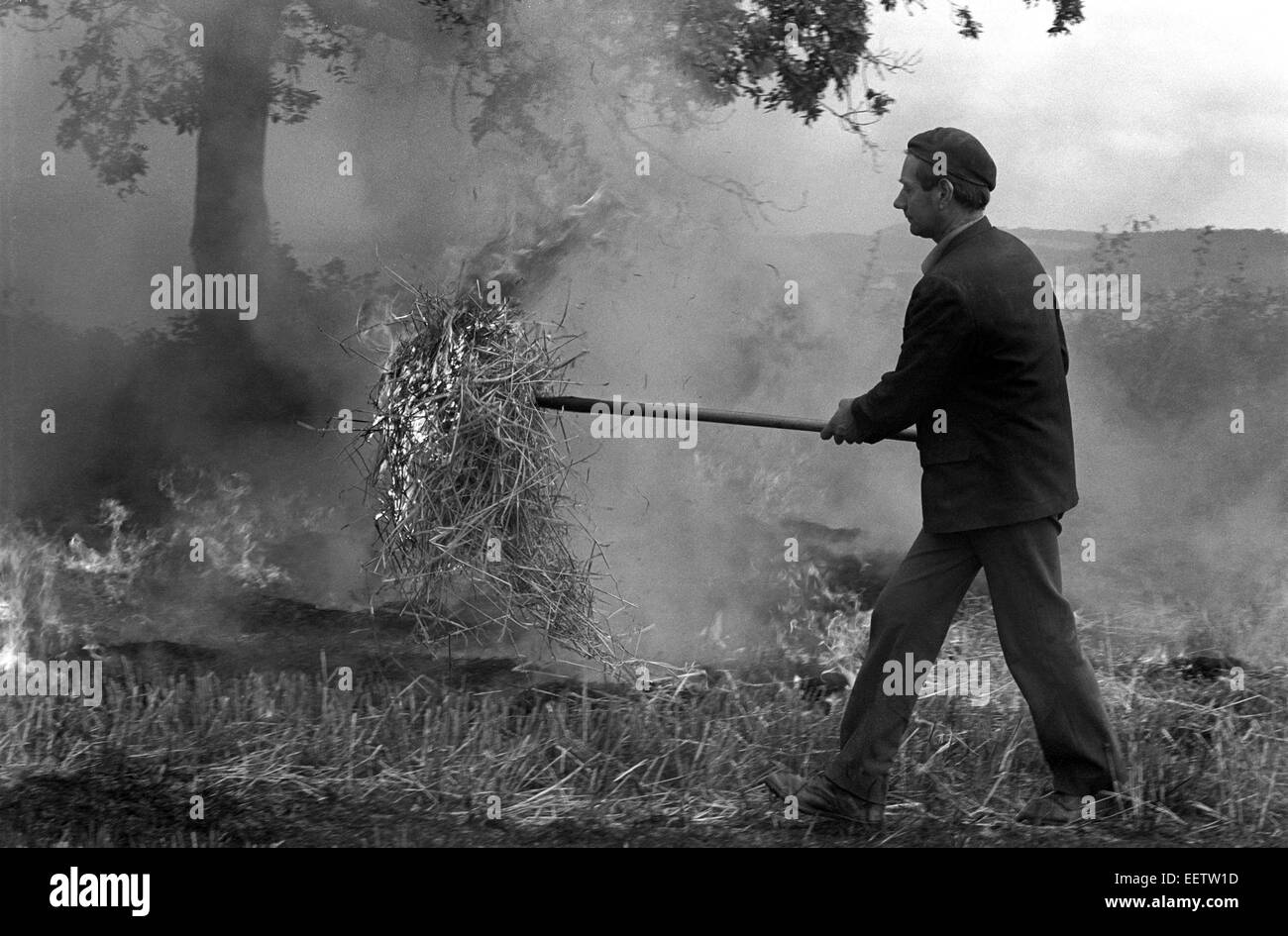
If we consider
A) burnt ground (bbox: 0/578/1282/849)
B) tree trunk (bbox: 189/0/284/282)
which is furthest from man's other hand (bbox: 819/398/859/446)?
tree trunk (bbox: 189/0/284/282)

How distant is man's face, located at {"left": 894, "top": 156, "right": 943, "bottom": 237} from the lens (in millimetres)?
4117

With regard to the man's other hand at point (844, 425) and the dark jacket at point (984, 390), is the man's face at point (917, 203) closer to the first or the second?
the dark jacket at point (984, 390)

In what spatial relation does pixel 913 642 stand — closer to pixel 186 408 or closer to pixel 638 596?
Answer: pixel 638 596

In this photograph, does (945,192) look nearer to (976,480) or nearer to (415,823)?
(976,480)

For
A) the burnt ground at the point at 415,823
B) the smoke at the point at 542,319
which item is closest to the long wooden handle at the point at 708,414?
the burnt ground at the point at 415,823

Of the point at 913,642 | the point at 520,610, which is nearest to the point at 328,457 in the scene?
the point at 520,610

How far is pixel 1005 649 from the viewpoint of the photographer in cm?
405

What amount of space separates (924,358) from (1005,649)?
968mm

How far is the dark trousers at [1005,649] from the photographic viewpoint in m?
3.97

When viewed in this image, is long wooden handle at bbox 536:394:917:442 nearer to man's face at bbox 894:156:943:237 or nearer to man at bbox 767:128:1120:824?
man at bbox 767:128:1120:824

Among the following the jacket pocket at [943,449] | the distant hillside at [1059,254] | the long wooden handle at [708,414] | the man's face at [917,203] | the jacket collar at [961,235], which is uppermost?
the distant hillside at [1059,254]

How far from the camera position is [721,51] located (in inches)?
247
